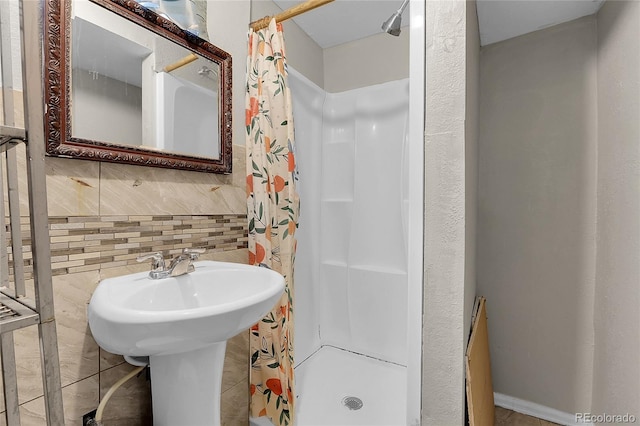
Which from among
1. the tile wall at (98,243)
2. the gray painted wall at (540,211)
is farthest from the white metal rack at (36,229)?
the gray painted wall at (540,211)

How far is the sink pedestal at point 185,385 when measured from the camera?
99cm

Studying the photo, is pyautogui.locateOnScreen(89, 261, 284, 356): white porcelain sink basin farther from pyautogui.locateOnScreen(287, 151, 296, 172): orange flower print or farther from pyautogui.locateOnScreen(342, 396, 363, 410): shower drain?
pyautogui.locateOnScreen(342, 396, 363, 410): shower drain

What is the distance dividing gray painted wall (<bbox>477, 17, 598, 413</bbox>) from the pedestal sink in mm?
1556

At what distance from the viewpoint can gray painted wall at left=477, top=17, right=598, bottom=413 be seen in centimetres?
174

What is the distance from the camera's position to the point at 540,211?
6.06 feet

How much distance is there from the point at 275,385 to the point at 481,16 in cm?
211

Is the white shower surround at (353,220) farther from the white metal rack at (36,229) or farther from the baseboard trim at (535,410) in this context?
the white metal rack at (36,229)

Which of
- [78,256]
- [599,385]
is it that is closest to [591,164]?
[599,385]

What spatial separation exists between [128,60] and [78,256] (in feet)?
2.10

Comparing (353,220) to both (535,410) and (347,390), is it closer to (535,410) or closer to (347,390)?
(347,390)

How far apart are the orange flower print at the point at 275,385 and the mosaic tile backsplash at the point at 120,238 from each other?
2.02ft

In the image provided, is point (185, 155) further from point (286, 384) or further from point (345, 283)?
point (345, 283)

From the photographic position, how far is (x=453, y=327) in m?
1.03
